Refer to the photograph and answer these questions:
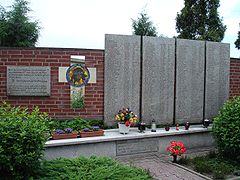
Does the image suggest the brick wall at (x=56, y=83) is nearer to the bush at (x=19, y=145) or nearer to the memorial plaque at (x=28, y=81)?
the memorial plaque at (x=28, y=81)

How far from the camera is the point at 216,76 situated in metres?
7.54

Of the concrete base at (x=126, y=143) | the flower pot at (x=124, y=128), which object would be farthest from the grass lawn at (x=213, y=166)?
the flower pot at (x=124, y=128)

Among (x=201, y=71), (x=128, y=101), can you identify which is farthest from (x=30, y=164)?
(x=201, y=71)

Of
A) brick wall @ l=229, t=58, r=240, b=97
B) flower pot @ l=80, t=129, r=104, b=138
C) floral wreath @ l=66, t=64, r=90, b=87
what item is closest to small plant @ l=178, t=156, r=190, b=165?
flower pot @ l=80, t=129, r=104, b=138

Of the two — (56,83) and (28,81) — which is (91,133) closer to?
(56,83)

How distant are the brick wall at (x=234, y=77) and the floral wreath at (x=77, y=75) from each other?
4495mm

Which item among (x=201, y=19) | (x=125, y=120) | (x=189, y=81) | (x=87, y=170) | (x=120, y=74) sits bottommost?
(x=87, y=170)

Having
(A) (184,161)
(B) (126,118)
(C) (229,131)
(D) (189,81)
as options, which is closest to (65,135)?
(B) (126,118)

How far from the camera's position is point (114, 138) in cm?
548

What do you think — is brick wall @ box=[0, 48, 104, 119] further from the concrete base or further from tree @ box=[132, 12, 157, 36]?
tree @ box=[132, 12, 157, 36]

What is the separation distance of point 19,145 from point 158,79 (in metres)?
4.40

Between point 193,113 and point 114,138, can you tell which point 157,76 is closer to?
point 193,113

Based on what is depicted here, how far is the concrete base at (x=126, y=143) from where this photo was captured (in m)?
5.10

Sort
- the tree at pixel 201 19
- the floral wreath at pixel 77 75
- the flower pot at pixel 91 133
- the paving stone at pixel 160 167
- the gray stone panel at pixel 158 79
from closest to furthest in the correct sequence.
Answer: the paving stone at pixel 160 167 → the flower pot at pixel 91 133 → the floral wreath at pixel 77 75 → the gray stone panel at pixel 158 79 → the tree at pixel 201 19
